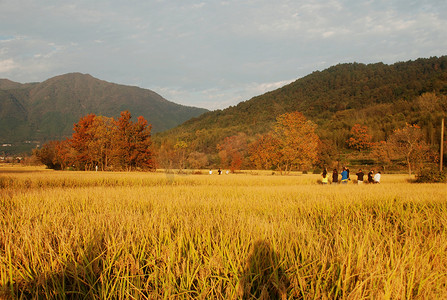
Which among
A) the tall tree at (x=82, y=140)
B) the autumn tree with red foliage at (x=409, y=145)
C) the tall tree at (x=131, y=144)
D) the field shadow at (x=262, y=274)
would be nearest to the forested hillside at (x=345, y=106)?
the autumn tree with red foliage at (x=409, y=145)

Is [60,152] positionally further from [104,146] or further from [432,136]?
[432,136]

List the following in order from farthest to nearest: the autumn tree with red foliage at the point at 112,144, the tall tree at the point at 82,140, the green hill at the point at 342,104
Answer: the green hill at the point at 342,104
the tall tree at the point at 82,140
the autumn tree with red foliage at the point at 112,144

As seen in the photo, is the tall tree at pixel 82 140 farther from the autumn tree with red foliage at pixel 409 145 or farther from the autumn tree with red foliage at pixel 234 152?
the autumn tree with red foliage at pixel 409 145

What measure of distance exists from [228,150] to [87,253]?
71107 millimetres

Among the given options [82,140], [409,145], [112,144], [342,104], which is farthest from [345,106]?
[82,140]

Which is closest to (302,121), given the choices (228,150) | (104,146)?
(104,146)

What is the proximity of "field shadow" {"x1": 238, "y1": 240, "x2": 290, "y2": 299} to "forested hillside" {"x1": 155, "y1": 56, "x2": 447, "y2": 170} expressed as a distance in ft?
244

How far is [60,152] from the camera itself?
52156 millimetres

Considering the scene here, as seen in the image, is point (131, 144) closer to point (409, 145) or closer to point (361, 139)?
point (409, 145)

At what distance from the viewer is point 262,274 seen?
7.18 feet

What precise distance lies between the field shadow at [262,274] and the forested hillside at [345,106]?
74501 millimetres

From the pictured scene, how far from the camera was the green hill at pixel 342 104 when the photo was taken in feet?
288

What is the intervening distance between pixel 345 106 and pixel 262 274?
13510cm

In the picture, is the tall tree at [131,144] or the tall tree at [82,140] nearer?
the tall tree at [131,144]
